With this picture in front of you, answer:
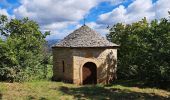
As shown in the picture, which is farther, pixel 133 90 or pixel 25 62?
pixel 25 62

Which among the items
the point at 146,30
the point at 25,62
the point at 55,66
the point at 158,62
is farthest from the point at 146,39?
the point at 25,62

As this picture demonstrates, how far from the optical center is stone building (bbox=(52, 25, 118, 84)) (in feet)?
82.3

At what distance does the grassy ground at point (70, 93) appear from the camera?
18.6 metres

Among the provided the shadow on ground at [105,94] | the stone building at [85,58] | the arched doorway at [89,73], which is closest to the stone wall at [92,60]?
the stone building at [85,58]

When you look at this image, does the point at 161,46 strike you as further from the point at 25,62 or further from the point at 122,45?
the point at 25,62

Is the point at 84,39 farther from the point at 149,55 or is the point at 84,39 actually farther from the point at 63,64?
the point at 149,55

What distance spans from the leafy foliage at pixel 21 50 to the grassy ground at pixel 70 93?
2411mm

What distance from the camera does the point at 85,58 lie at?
25.2 m

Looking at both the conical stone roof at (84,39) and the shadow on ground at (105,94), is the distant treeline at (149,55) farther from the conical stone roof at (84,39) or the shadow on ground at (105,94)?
the shadow on ground at (105,94)

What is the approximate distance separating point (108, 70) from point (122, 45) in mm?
5544

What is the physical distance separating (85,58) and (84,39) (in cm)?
172

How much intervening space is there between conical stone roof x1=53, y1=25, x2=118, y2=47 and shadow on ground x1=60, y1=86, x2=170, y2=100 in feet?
15.3

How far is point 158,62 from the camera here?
76.5 ft

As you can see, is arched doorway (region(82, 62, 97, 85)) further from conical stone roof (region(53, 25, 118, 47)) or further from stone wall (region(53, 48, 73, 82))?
conical stone roof (region(53, 25, 118, 47))
